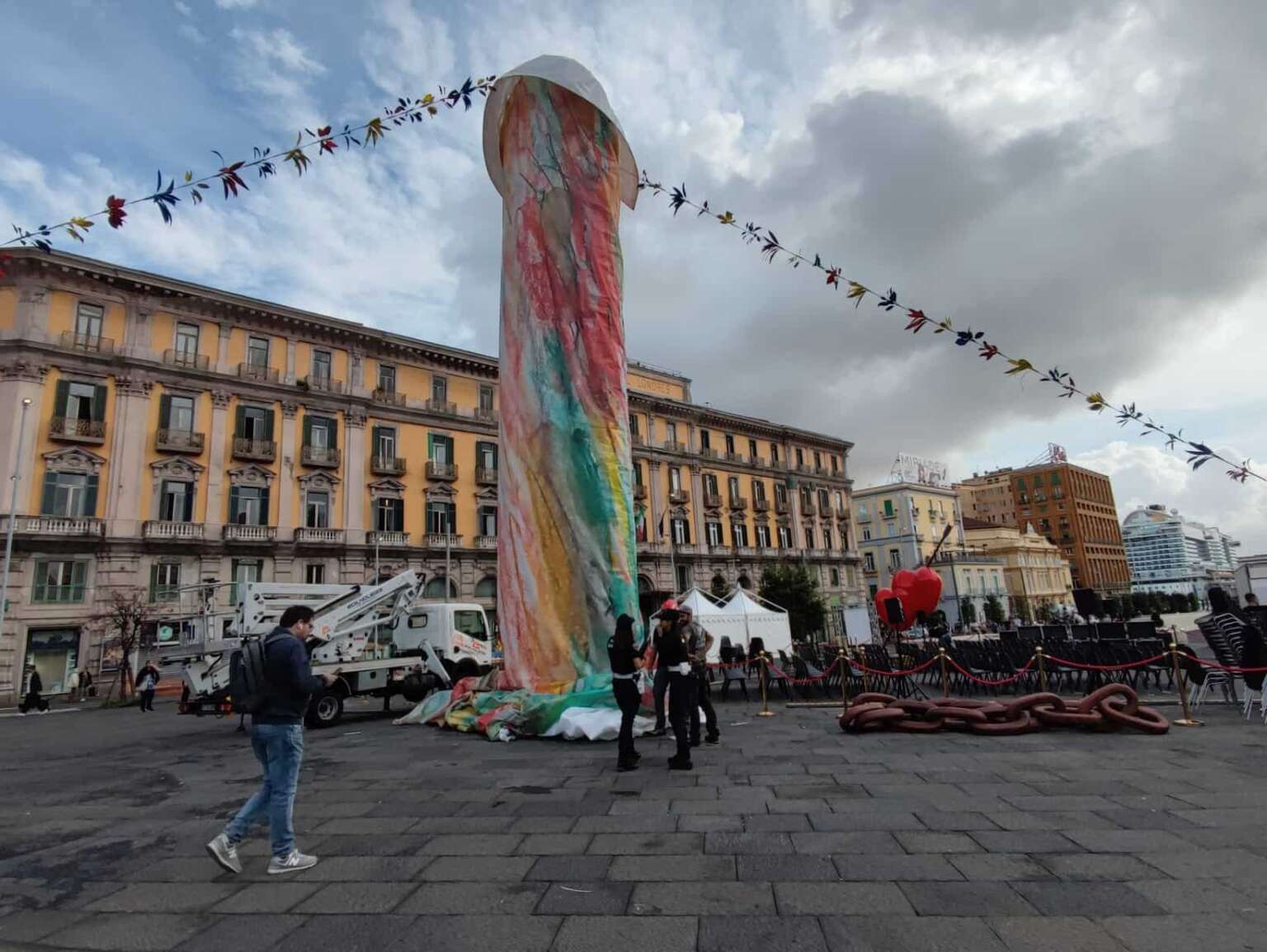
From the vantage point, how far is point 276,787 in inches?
175

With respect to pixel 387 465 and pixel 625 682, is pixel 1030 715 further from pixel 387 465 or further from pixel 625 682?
pixel 387 465

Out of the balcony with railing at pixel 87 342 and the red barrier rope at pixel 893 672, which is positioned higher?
the balcony with railing at pixel 87 342

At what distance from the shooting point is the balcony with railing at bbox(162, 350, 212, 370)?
28.7 m

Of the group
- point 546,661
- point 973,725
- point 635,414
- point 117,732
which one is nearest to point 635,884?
point 973,725

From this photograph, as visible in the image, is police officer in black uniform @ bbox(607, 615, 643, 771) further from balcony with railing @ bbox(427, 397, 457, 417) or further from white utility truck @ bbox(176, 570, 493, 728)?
balcony with railing @ bbox(427, 397, 457, 417)

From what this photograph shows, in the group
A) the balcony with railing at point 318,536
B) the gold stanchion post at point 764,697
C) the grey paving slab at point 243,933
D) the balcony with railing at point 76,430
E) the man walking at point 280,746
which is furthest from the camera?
the balcony with railing at point 318,536

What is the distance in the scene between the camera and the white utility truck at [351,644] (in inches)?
501

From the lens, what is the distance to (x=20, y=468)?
81.8ft

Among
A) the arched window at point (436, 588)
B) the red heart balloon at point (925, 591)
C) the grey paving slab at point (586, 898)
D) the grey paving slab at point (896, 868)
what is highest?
the arched window at point (436, 588)

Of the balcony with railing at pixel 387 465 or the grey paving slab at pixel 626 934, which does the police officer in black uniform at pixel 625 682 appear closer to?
the grey paving slab at pixel 626 934

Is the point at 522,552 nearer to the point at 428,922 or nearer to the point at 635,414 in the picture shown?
the point at 428,922

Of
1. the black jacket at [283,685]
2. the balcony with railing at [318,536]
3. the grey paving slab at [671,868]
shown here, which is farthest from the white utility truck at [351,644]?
the balcony with railing at [318,536]

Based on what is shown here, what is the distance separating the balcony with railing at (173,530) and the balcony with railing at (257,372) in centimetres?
671

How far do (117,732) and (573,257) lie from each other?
12843mm
